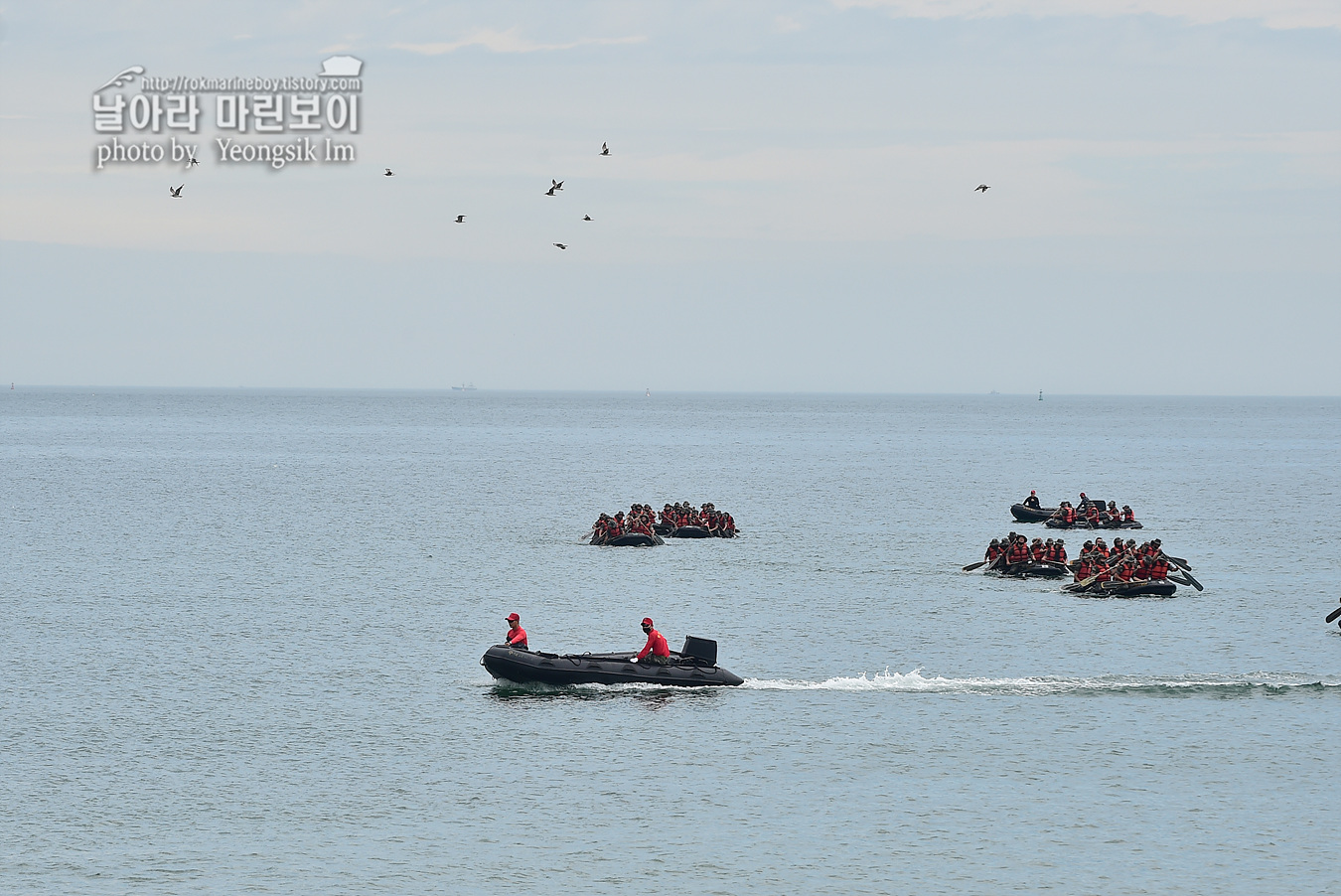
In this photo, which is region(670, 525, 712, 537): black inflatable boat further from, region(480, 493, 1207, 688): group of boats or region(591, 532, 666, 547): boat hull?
region(591, 532, 666, 547): boat hull

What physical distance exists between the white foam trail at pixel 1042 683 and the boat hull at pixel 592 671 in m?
1.71

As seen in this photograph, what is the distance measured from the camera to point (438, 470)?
173 meters

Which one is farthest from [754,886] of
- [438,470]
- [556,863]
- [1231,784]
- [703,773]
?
[438,470]

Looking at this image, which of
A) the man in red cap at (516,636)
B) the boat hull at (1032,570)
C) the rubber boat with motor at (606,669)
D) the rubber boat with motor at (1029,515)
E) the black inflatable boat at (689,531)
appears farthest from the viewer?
the rubber boat with motor at (1029,515)

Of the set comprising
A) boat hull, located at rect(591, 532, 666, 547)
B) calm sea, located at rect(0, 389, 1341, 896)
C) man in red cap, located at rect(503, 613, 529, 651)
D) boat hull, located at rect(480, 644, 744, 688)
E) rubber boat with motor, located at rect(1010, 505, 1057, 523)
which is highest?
rubber boat with motor, located at rect(1010, 505, 1057, 523)

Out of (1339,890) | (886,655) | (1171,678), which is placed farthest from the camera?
(886,655)

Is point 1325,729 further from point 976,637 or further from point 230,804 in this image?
point 230,804

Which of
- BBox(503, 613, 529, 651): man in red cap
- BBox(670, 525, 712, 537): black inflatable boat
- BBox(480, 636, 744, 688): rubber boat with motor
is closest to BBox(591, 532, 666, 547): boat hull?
BBox(670, 525, 712, 537): black inflatable boat

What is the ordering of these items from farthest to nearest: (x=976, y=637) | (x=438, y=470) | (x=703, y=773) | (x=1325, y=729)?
1. (x=438, y=470)
2. (x=976, y=637)
3. (x=1325, y=729)
4. (x=703, y=773)

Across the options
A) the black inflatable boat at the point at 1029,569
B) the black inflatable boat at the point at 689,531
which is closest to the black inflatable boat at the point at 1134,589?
the black inflatable boat at the point at 1029,569

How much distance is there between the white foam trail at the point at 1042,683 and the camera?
4775 cm

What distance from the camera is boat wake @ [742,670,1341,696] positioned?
4750 centimetres

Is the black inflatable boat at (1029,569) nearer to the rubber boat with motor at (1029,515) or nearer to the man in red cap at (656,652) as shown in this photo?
the rubber boat with motor at (1029,515)

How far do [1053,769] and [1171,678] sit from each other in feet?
40.7
